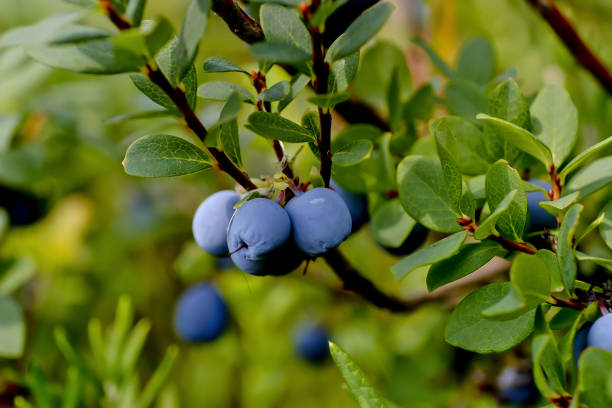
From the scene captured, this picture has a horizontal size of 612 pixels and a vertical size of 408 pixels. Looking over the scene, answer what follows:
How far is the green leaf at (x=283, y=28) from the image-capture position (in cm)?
49

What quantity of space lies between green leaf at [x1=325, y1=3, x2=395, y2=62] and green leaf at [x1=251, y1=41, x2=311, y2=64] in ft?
0.11

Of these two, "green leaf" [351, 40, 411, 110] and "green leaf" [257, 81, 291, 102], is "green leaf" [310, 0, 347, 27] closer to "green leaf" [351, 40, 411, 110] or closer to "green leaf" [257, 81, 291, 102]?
"green leaf" [257, 81, 291, 102]

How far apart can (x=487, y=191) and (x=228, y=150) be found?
0.25 metres

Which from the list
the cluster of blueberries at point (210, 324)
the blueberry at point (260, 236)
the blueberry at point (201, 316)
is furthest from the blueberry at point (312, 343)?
the blueberry at point (260, 236)

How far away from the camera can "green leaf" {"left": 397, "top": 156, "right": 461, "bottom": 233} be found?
0.55 m

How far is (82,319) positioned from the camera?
1.45 meters

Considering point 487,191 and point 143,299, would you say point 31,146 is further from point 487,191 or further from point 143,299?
point 487,191

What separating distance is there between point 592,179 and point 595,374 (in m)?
0.21

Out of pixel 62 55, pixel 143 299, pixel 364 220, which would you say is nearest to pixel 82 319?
pixel 143 299

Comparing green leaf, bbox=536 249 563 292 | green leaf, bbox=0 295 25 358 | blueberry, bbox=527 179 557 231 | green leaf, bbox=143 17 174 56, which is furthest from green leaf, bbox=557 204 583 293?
green leaf, bbox=0 295 25 358

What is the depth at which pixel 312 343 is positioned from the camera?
138cm

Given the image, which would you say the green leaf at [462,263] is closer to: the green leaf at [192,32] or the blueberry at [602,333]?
the blueberry at [602,333]

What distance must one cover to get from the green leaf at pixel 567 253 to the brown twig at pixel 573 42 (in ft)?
1.70

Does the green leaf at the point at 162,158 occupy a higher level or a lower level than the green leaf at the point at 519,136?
higher
